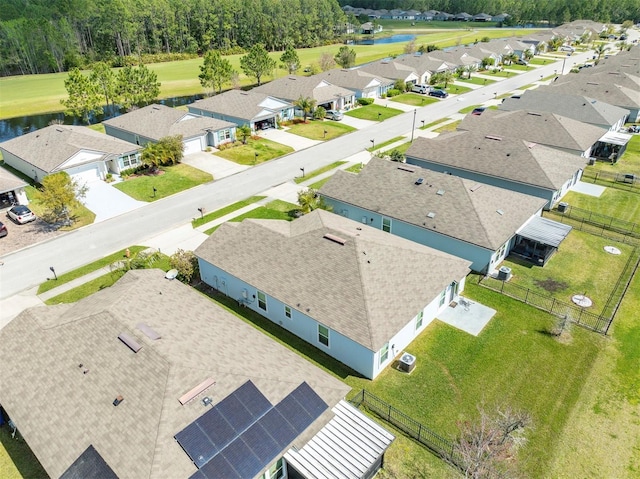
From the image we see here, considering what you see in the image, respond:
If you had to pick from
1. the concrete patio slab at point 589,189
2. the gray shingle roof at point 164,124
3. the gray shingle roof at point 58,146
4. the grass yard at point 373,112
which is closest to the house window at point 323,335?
the gray shingle roof at point 58,146

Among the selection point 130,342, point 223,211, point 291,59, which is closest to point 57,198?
point 223,211

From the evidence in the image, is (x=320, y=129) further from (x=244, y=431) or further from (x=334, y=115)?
(x=244, y=431)

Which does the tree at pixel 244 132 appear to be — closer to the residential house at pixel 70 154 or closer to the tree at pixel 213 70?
the residential house at pixel 70 154

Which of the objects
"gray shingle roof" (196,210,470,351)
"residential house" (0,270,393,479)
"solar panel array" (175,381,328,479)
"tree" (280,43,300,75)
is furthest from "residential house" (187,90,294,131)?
"solar panel array" (175,381,328,479)

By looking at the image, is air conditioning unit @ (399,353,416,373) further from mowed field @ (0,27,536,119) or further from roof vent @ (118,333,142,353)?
mowed field @ (0,27,536,119)

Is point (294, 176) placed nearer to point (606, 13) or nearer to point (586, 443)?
point (586, 443)
